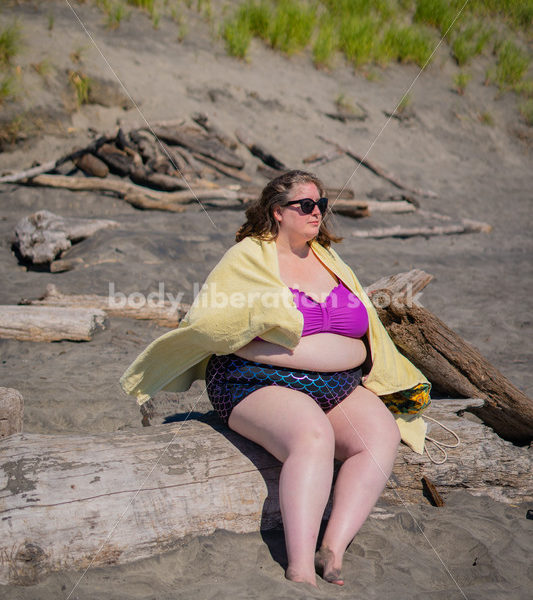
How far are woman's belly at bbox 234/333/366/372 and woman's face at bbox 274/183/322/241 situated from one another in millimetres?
536

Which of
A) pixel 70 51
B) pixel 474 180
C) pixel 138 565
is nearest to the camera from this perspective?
pixel 138 565

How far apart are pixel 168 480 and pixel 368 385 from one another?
1081mm

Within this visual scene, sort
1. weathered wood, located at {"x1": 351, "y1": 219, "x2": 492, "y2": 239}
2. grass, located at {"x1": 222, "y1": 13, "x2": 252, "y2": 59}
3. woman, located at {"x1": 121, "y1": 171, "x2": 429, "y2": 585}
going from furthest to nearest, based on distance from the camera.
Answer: grass, located at {"x1": 222, "y1": 13, "x2": 252, "y2": 59} < weathered wood, located at {"x1": 351, "y1": 219, "x2": 492, "y2": 239} < woman, located at {"x1": 121, "y1": 171, "x2": 429, "y2": 585}

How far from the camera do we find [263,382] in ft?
9.18

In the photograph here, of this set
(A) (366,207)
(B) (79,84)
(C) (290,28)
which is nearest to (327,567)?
(A) (366,207)

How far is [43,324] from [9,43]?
7.50m

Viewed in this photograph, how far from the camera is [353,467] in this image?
2695 mm

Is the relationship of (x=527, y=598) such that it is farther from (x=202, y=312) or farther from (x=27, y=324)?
(x=27, y=324)

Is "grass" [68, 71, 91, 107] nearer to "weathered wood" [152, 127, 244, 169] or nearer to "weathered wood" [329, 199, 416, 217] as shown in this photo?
"weathered wood" [152, 127, 244, 169]

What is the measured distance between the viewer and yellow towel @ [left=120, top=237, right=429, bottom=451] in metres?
2.73

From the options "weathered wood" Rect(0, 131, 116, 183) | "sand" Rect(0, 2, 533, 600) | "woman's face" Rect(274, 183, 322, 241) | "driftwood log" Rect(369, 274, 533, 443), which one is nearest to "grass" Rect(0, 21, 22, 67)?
"sand" Rect(0, 2, 533, 600)

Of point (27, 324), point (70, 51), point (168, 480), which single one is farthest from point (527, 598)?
point (70, 51)

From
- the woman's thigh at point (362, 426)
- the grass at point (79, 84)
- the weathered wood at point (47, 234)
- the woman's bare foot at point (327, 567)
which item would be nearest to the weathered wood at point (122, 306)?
the weathered wood at point (47, 234)

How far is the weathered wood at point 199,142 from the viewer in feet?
35.7
